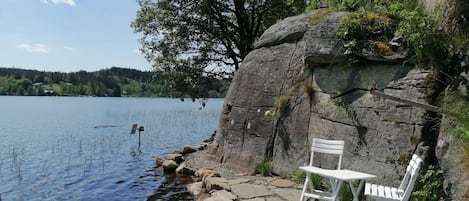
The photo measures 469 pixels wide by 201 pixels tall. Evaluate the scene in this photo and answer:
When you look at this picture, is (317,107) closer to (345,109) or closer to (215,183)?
(345,109)

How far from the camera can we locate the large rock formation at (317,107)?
6.78 meters

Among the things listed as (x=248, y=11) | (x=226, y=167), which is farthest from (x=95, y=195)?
(x=248, y=11)

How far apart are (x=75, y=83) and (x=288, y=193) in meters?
99.7

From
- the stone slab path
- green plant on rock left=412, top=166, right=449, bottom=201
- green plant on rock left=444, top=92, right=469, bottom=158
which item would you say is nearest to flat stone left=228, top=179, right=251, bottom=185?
the stone slab path

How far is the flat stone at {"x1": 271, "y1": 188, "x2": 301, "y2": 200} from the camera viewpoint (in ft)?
23.5

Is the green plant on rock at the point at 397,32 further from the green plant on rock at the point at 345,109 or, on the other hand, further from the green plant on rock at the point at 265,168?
the green plant on rock at the point at 265,168

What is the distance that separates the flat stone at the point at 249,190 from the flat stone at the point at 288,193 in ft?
0.59

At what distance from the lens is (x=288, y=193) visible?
745cm

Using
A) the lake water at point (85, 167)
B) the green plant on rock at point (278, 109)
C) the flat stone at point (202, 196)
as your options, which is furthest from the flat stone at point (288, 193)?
the lake water at point (85, 167)

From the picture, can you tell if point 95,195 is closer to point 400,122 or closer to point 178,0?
point 400,122

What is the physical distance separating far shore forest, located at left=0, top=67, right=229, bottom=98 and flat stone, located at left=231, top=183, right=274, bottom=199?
8768 cm

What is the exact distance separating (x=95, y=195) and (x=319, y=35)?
6.98 metres

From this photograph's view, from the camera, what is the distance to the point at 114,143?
20469 millimetres

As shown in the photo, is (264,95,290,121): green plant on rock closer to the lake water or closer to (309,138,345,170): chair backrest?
(309,138,345,170): chair backrest
